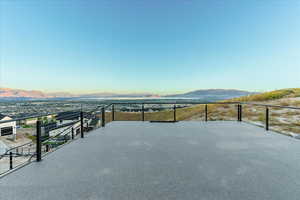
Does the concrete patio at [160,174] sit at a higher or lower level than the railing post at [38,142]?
lower

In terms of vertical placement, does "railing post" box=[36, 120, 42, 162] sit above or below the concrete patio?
above

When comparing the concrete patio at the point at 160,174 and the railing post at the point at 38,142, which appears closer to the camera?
the concrete patio at the point at 160,174

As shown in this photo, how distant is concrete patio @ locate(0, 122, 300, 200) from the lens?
114 cm

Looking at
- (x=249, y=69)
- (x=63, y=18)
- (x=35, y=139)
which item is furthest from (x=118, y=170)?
(x=249, y=69)

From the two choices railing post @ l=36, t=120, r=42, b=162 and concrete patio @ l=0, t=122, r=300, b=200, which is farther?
railing post @ l=36, t=120, r=42, b=162

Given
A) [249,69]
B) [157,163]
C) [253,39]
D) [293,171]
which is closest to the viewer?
[293,171]

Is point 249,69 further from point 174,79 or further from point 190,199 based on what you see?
point 190,199

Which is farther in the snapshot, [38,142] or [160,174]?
[38,142]

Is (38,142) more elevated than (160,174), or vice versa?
(38,142)

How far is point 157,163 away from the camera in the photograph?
5.62ft

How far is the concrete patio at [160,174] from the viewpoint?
1141 mm

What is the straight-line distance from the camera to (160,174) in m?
1.45

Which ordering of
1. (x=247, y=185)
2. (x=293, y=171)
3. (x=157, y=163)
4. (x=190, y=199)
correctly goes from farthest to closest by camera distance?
1. (x=157, y=163)
2. (x=293, y=171)
3. (x=247, y=185)
4. (x=190, y=199)

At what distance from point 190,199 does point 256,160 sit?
4.40 ft
